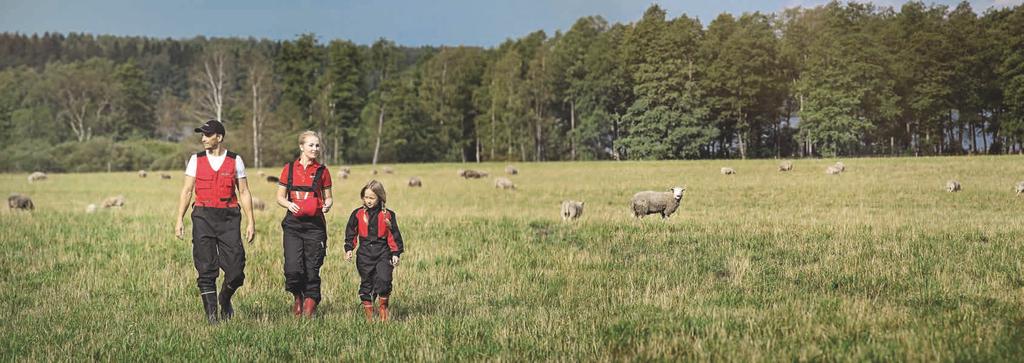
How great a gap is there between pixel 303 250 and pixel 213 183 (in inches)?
49.7

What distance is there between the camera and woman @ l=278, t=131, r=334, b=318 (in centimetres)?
849

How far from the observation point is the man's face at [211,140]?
8.26m

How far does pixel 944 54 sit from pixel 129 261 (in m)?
67.4

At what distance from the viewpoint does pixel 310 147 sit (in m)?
8.42

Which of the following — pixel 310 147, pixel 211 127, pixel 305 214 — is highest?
pixel 211 127

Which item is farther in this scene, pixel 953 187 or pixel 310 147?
pixel 953 187

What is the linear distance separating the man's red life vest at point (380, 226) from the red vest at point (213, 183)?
1.50 meters

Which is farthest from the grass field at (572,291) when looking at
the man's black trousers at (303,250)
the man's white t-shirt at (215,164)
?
the man's white t-shirt at (215,164)

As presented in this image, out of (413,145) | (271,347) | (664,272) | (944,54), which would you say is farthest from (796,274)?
(413,145)

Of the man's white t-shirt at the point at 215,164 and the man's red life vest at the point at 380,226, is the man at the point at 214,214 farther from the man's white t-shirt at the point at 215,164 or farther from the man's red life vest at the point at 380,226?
the man's red life vest at the point at 380,226

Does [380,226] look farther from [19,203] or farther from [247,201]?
[19,203]

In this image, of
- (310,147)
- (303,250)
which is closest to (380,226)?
(303,250)

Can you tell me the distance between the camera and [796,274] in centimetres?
1155

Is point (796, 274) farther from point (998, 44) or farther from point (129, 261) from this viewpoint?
point (998, 44)
